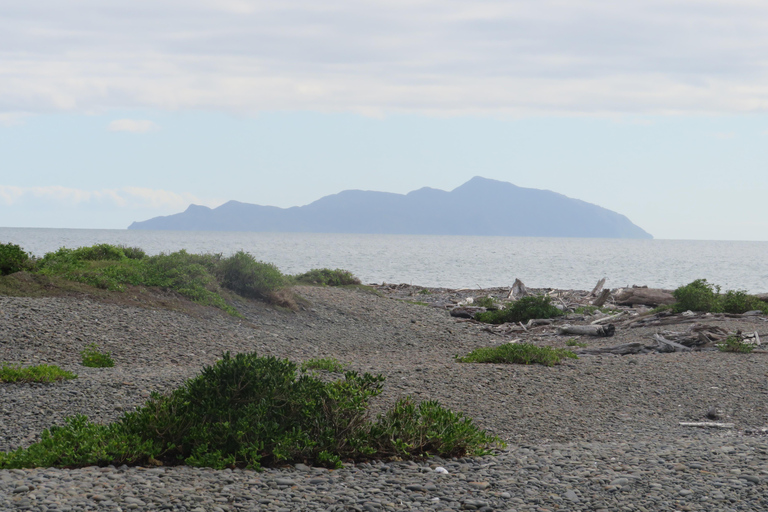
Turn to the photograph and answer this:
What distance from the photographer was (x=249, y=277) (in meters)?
18.9

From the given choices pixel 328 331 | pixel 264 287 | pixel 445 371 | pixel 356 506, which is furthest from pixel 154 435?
pixel 264 287

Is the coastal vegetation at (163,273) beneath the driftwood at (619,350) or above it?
above

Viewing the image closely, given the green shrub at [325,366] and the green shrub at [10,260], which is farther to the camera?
the green shrub at [10,260]

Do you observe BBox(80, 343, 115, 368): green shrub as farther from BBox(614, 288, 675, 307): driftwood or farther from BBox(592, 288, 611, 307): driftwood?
BBox(614, 288, 675, 307): driftwood

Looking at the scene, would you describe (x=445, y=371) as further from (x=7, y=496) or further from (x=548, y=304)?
(x=548, y=304)

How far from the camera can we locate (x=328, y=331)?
17.1 m

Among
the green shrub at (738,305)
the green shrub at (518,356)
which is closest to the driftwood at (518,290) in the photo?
the green shrub at (738,305)

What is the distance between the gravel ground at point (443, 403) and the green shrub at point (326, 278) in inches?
273

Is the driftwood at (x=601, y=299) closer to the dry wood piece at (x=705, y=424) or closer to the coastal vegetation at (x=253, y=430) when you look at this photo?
the dry wood piece at (x=705, y=424)

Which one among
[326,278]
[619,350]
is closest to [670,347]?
[619,350]

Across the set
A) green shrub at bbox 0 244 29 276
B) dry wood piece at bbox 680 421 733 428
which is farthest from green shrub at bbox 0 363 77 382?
dry wood piece at bbox 680 421 733 428

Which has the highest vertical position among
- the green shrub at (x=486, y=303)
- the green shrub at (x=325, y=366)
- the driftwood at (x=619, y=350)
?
the green shrub at (x=486, y=303)

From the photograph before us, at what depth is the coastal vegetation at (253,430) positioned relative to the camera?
568 cm

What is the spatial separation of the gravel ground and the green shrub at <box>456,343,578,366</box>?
1.23 ft
